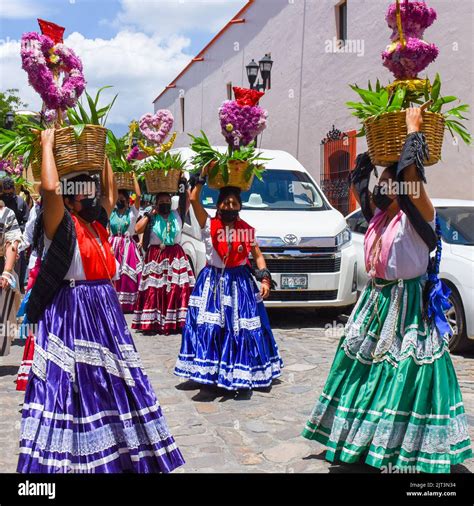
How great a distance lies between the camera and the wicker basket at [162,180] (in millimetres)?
8823

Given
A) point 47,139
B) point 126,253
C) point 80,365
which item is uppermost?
point 47,139

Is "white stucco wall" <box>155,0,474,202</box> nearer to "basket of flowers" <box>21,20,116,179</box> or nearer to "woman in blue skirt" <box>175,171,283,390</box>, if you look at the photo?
"woman in blue skirt" <box>175,171,283,390</box>

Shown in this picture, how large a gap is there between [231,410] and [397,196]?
8.17 feet

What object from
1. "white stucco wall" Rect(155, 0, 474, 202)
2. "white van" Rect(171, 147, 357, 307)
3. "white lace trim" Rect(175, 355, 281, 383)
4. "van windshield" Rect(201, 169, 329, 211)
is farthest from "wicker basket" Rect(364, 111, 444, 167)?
"white stucco wall" Rect(155, 0, 474, 202)

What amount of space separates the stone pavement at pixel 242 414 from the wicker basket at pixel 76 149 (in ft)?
6.44

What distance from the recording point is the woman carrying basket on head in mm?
10805

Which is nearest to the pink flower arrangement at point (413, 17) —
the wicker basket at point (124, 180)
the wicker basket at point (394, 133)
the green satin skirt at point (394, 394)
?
the wicker basket at point (394, 133)

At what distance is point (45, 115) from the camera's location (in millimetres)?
3861

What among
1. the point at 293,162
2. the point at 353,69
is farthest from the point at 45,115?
the point at 353,69

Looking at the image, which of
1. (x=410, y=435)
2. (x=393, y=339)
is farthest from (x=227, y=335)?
(x=410, y=435)

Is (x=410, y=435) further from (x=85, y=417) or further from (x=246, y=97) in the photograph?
(x=246, y=97)

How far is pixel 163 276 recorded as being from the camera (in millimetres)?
9266

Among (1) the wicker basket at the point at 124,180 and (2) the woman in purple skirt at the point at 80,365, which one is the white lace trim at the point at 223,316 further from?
(1) the wicker basket at the point at 124,180

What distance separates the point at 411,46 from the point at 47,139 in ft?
7.08
